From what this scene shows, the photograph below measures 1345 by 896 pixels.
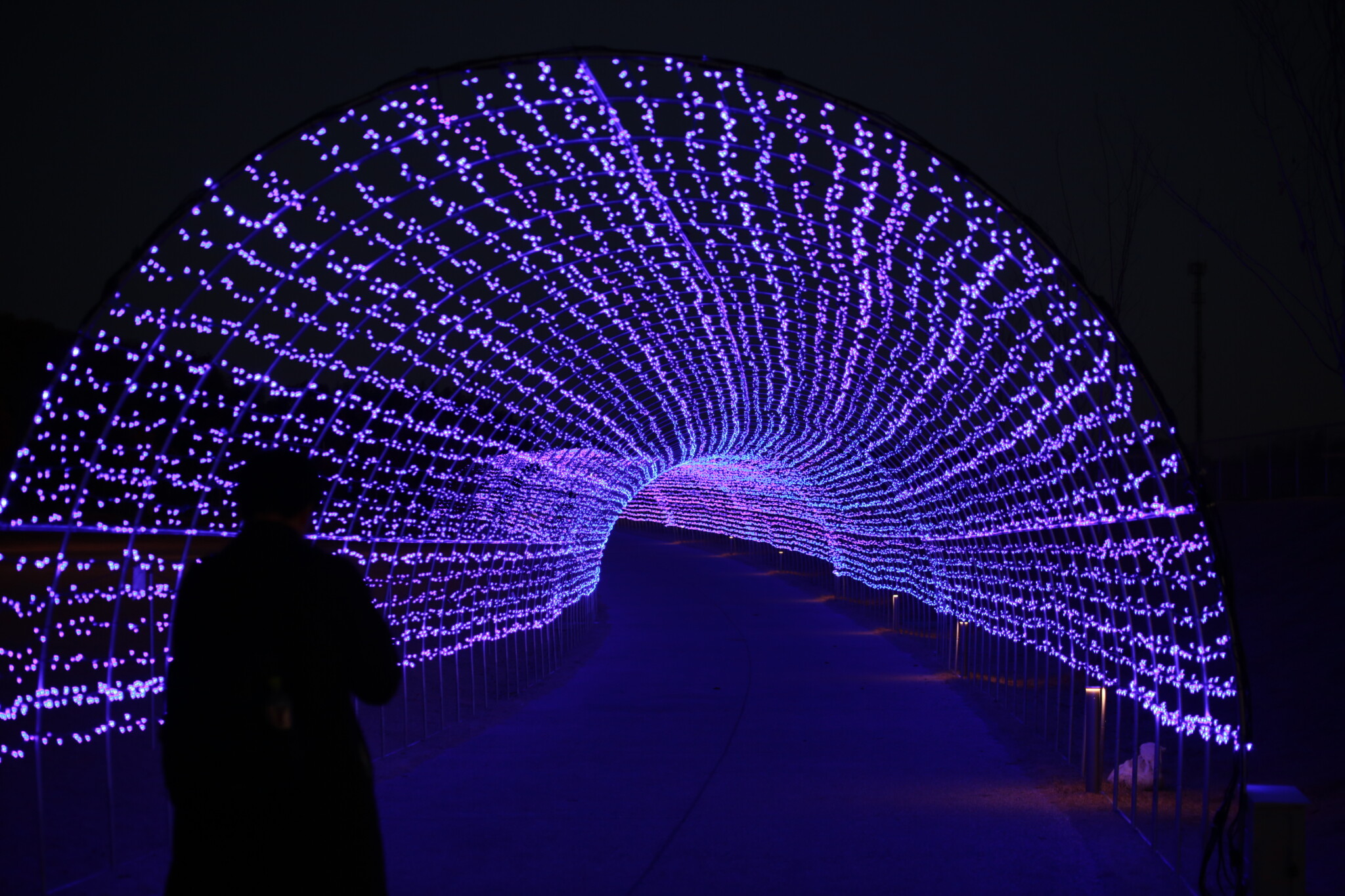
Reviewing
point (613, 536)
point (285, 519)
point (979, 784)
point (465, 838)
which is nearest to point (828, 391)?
point (979, 784)

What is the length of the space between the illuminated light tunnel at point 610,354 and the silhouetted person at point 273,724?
3.56 meters

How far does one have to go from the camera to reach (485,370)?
16312 mm

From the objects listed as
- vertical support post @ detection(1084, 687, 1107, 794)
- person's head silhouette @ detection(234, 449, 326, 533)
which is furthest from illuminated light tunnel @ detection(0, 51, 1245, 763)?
person's head silhouette @ detection(234, 449, 326, 533)

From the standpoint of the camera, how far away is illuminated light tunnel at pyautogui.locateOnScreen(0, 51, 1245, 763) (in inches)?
335

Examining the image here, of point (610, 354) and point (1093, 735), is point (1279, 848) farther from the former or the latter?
point (610, 354)

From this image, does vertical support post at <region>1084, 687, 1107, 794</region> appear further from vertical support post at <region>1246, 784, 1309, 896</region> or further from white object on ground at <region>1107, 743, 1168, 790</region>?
vertical support post at <region>1246, 784, 1309, 896</region>

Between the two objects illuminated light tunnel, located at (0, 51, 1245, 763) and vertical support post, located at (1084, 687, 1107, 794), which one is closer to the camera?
illuminated light tunnel, located at (0, 51, 1245, 763)

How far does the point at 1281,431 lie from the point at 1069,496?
77.2 ft

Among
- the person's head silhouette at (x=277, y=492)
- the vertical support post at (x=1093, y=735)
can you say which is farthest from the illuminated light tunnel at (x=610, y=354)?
the person's head silhouette at (x=277, y=492)

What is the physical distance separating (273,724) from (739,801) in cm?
630

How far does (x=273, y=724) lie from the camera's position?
3873 mm

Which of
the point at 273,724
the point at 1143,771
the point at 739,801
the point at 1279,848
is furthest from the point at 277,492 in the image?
the point at 1143,771

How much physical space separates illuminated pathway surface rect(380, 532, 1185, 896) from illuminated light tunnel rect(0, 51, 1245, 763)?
1.14 m

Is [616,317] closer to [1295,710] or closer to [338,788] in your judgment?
[1295,710]
